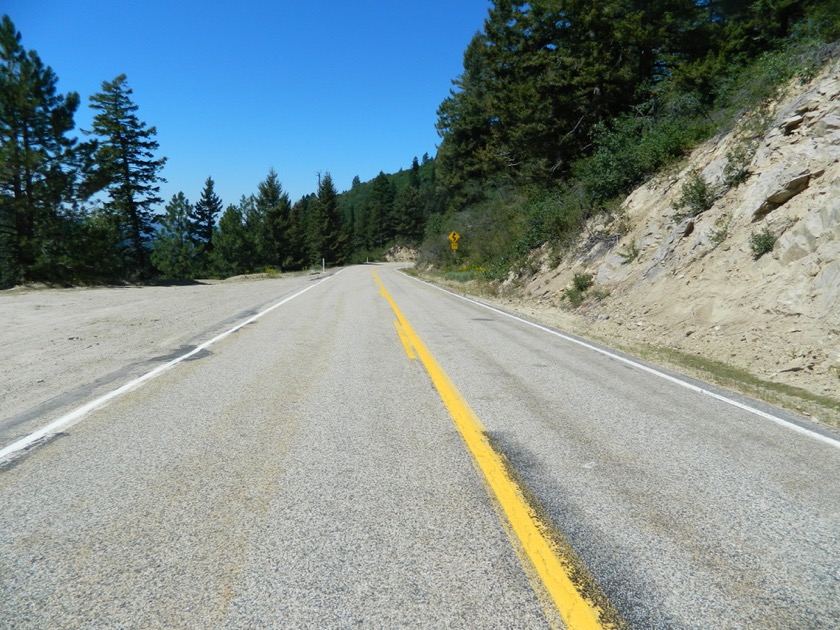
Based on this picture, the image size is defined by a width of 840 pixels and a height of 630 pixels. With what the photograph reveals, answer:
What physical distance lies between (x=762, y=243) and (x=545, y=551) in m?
9.81

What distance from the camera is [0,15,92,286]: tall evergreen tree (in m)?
20.6

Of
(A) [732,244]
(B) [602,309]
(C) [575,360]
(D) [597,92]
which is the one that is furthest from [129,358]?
(D) [597,92]

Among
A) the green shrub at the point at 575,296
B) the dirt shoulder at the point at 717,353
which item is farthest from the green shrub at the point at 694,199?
the green shrub at the point at 575,296

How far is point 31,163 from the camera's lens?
69.2 ft

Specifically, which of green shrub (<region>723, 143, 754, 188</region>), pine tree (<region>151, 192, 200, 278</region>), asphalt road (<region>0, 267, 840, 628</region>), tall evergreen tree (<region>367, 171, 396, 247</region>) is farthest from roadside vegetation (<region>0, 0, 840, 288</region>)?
tall evergreen tree (<region>367, 171, 396, 247</region>)

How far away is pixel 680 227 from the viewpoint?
42.8ft

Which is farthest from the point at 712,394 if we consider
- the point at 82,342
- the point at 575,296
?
the point at 82,342

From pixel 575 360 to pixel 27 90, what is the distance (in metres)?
25.6

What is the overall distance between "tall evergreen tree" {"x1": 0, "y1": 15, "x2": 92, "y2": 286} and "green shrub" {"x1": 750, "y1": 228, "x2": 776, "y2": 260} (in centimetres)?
2667

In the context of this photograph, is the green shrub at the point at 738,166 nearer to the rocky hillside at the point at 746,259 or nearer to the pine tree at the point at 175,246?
the rocky hillside at the point at 746,259

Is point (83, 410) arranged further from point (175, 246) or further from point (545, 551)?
point (175, 246)

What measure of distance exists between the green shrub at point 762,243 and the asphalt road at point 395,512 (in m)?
5.59

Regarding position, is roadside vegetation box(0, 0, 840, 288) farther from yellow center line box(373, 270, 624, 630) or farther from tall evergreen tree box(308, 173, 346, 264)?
tall evergreen tree box(308, 173, 346, 264)

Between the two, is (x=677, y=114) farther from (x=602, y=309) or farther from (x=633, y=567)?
(x=633, y=567)
